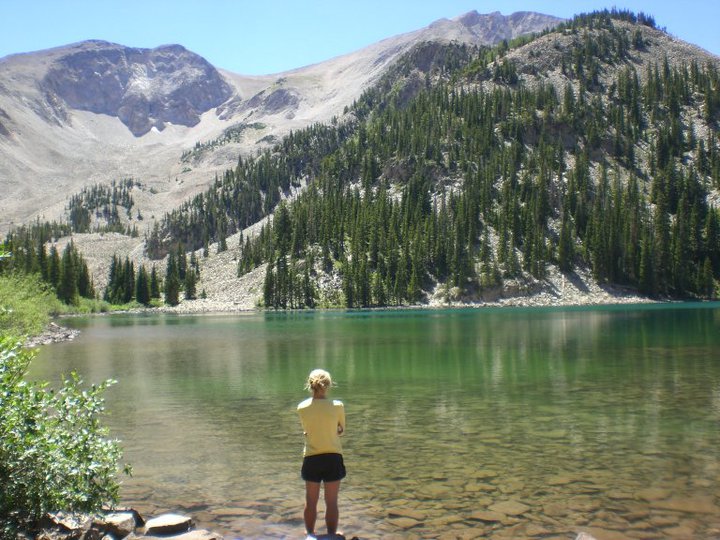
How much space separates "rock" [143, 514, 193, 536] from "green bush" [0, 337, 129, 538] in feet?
3.19

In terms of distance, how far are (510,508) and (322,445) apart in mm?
4770

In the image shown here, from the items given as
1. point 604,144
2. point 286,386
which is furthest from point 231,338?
point 604,144

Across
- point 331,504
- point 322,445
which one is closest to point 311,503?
point 331,504

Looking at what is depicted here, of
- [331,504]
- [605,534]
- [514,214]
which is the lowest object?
[605,534]

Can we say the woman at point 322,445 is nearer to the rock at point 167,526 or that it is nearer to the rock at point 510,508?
the rock at point 167,526

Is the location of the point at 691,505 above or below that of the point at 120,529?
below

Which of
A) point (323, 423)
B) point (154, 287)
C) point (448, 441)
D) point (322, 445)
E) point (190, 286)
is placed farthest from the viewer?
point (154, 287)

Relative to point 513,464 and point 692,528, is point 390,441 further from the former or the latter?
point 692,528

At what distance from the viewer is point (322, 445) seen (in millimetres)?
10305

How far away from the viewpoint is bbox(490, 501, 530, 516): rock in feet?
40.1

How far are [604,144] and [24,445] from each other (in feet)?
663

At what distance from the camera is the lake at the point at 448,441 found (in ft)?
40.1

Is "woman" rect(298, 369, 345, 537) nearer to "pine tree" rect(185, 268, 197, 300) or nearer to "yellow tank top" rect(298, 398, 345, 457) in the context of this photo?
"yellow tank top" rect(298, 398, 345, 457)

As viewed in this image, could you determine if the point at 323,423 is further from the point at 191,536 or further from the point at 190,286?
the point at 190,286
